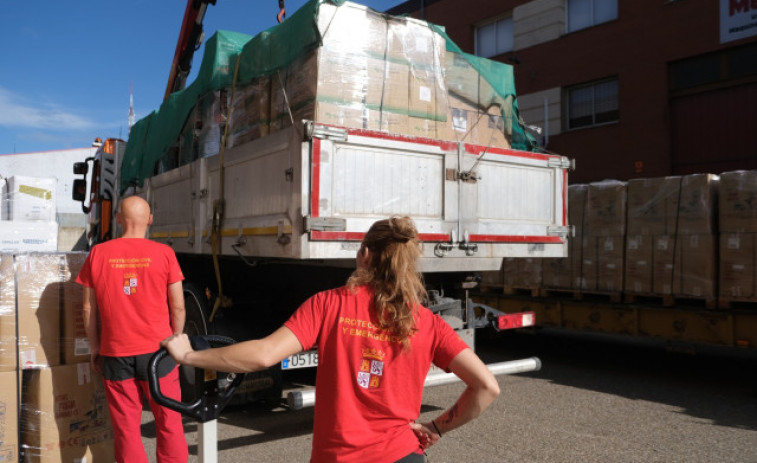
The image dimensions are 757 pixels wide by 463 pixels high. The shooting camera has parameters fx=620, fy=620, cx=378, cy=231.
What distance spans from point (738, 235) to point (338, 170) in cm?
483

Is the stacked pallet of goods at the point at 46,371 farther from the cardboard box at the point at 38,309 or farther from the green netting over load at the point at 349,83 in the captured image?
the green netting over load at the point at 349,83

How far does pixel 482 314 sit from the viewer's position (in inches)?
236

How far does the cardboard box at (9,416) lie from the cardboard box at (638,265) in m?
6.49

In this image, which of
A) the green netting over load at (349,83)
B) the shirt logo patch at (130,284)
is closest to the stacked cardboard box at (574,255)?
the green netting over load at (349,83)

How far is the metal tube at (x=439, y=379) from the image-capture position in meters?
4.33

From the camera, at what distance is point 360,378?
78.2 inches

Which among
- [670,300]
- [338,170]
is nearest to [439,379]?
[338,170]

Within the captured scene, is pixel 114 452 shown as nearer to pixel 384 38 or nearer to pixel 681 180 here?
pixel 384 38

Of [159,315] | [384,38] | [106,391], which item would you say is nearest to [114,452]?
[106,391]

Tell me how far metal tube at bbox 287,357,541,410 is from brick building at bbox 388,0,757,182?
927cm

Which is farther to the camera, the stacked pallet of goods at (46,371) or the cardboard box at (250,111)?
the cardboard box at (250,111)

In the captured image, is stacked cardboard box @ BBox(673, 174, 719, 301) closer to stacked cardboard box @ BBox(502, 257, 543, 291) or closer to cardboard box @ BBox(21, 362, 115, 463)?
stacked cardboard box @ BBox(502, 257, 543, 291)

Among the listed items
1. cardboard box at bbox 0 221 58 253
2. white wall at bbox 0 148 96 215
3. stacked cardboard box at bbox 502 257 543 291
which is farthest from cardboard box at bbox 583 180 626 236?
white wall at bbox 0 148 96 215

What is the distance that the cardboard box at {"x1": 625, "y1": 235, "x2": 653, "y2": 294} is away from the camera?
7359 mm
